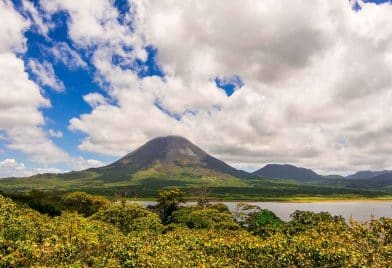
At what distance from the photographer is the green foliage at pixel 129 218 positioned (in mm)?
59453

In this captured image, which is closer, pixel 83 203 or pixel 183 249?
pixel 183 249

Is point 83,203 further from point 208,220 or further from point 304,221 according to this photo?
point 304,221

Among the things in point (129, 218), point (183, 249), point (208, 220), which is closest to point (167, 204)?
point (208, 220)

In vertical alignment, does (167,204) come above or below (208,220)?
above

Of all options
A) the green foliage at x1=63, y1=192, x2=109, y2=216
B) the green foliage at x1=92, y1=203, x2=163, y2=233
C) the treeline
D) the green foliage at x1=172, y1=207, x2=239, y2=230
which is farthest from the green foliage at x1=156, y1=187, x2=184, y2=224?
the treeline

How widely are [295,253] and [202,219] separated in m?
41.2

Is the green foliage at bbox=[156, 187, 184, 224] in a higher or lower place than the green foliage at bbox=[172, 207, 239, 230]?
higher

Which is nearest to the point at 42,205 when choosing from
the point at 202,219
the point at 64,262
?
the point at 202,219

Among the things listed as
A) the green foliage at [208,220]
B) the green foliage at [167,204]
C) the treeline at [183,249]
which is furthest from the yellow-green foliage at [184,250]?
the green foliage at [167,204]

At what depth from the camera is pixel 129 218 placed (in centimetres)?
6366

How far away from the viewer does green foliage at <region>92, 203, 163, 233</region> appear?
5945cm

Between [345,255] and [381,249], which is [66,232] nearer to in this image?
[345,255]

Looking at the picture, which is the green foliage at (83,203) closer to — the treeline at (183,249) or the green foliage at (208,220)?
the green foliage at (208,220)

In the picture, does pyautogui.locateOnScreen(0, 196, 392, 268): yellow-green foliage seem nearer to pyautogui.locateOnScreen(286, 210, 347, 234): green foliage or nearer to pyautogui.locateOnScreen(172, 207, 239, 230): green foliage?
pyautogui.locateOnScreen(286, 210, 347, 234): green foliage
